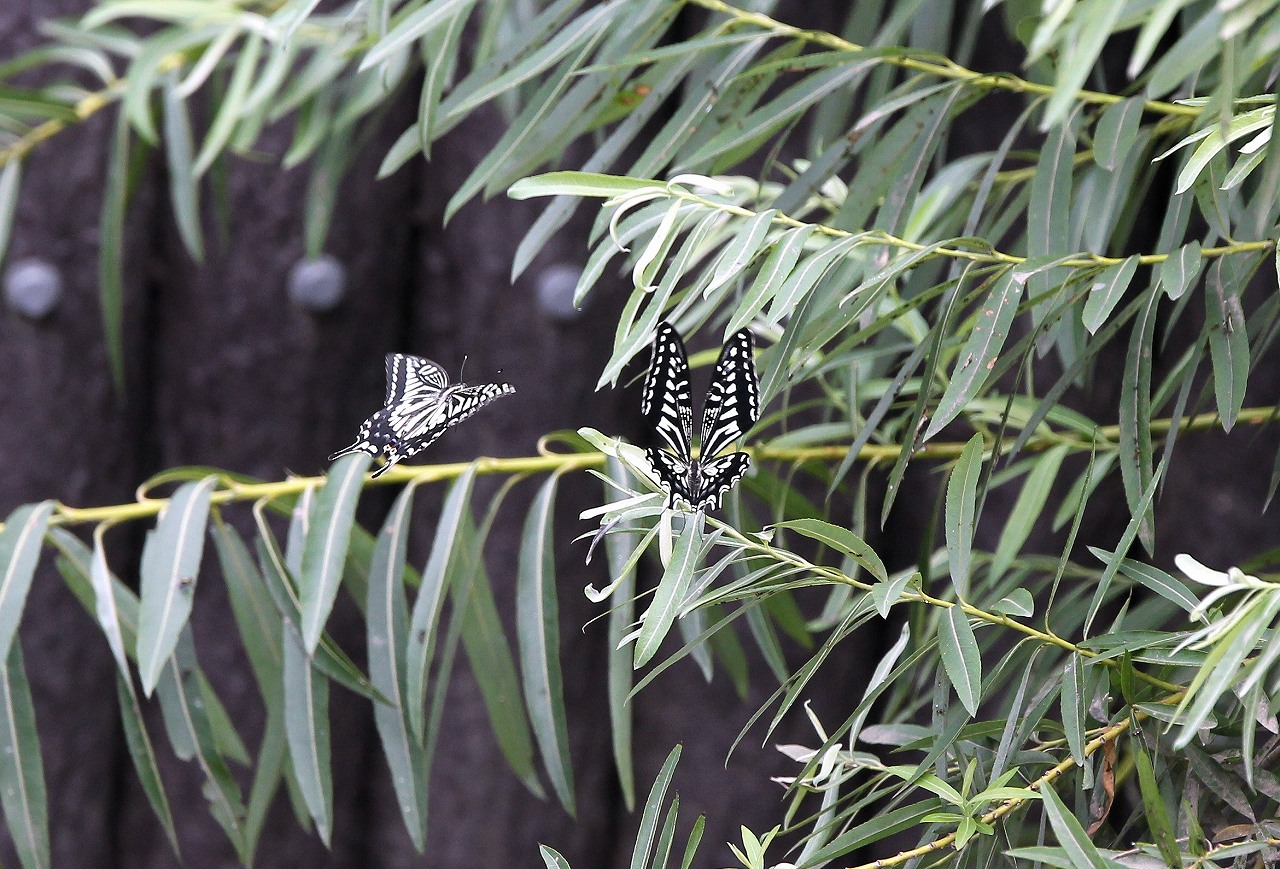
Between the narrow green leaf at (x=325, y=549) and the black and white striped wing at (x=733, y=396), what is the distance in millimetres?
253

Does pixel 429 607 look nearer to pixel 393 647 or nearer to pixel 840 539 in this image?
pixel 393 647

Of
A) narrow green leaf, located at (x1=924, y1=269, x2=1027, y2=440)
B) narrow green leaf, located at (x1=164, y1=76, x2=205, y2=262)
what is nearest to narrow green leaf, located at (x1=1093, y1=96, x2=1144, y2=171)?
narrow green leaf, located at (x1=924, y1=269, x2=1027, y2=440)

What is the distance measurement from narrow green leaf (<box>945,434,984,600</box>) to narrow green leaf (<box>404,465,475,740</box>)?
299mm

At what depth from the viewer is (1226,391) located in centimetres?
52

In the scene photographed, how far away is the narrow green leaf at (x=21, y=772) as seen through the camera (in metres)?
0.70

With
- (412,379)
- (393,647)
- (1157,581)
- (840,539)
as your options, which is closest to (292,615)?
(393,647)

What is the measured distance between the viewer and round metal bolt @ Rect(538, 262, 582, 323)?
103cm

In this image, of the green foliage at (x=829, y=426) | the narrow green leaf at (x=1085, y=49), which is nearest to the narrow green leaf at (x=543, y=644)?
the green foliage at (x=829, y=426)

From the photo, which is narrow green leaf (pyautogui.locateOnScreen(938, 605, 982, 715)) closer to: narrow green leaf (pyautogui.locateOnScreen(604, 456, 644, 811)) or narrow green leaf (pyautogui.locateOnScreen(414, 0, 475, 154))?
narrow green leaf (pyautogui.locateOnScreen(604, 456, 644, 811))

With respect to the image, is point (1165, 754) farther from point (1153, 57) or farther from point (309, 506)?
point (1153, 57)

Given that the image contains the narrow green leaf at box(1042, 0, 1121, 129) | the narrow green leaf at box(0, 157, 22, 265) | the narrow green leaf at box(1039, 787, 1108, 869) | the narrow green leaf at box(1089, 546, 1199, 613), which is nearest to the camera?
the narrow green leaf at box(1042, 0, 1121, 129)

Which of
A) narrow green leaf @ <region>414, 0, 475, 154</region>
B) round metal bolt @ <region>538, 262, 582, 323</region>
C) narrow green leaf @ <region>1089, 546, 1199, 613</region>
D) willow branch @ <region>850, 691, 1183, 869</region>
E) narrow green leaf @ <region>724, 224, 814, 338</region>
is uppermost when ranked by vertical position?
narrow green leaf @ <region>414, 0, 475, 154</region>

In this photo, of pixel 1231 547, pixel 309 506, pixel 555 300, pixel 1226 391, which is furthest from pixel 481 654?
pixel 1231 547

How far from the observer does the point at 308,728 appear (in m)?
0.71
